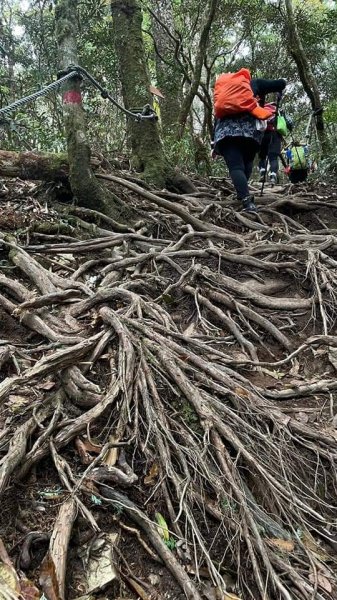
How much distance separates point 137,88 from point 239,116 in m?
1.61

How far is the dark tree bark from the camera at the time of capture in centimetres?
566

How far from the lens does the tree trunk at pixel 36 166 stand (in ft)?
15.6

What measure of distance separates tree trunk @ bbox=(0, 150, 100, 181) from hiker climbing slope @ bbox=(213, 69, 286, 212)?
159 centimetres

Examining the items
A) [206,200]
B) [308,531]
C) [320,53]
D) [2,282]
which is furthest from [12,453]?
[320,53]

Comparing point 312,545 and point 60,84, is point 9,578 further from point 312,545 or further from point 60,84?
point 60,84

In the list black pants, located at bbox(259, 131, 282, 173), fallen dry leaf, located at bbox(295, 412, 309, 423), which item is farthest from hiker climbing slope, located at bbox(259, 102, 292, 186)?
fallen dry leaf, located at bbox(295, 412, 309, 423)

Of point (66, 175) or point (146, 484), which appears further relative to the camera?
point (66, 175)

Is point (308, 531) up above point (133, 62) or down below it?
below

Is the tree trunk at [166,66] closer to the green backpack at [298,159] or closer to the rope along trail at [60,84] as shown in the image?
the green backpack at [298,159]

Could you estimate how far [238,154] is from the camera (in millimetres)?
5125

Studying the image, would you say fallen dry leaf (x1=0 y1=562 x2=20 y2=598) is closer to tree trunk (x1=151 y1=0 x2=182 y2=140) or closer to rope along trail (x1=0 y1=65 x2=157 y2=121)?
rope along trail (x1=0 y1=65 x2=157 y2=121)

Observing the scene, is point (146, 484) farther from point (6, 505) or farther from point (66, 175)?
point (66, 175)

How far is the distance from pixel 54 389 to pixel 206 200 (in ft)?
12.1

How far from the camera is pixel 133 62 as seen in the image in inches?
236
